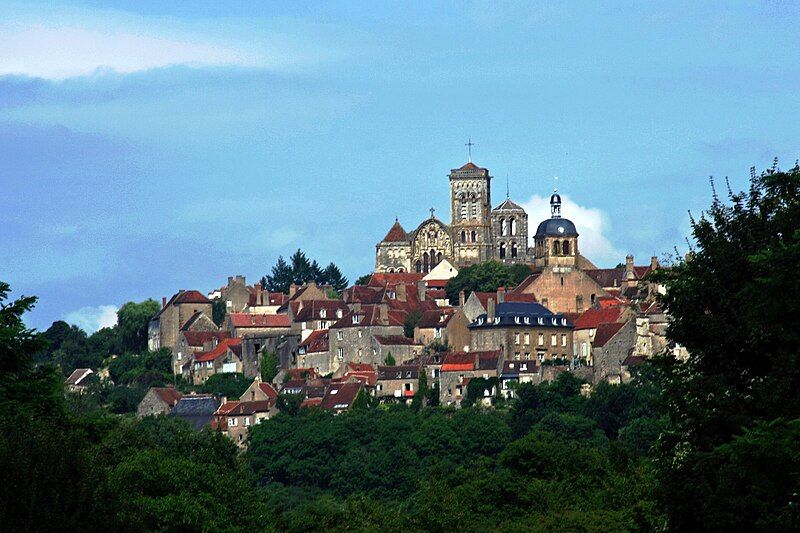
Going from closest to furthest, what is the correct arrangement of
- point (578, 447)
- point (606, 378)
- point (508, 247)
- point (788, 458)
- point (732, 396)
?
point (788, 458)
point (732, 396)
point (578, 447)
point (606, 378)
point (508, 247)

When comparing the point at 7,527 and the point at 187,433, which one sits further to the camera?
the point at 187,433

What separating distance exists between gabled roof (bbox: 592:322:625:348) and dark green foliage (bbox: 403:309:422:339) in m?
15.5

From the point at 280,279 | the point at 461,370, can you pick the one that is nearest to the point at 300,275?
A: the point at 280,279

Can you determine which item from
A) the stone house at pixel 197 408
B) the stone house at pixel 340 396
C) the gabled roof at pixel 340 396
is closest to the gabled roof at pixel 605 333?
the stone house at pixel 340 396

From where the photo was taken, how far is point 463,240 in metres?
166

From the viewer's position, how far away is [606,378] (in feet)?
386

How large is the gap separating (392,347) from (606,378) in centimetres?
1734

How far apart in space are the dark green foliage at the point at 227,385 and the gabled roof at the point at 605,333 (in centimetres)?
2362

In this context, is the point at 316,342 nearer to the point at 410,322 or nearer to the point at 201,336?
the point at 410,322

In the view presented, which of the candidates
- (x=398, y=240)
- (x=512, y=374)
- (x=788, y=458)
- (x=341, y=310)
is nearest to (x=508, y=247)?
(x=398, y=240)

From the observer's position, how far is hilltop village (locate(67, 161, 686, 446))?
120562mm

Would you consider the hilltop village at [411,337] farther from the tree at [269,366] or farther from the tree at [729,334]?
the tree at [729,334]

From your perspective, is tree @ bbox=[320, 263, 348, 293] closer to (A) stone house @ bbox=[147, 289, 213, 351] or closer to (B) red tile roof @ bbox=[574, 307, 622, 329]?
(A) stone house @ bbox=[147, 289, 213, 351]

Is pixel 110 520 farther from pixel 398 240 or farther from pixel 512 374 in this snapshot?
pixel 398 240
